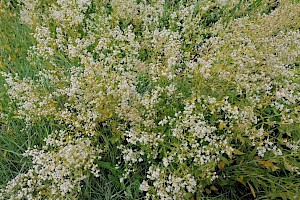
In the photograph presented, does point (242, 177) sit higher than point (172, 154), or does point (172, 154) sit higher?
point (172, 154)

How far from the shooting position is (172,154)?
223 cm

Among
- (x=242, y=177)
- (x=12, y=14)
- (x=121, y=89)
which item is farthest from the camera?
(x=12, y=14)

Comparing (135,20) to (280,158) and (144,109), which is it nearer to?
(144,109)

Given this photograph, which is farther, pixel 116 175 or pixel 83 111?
pixel 116 175

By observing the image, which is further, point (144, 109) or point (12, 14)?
point (12, 14)

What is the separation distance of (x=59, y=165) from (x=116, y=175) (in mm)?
608

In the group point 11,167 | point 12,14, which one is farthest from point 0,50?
point 11,167

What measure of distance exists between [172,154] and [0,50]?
2.39 metres

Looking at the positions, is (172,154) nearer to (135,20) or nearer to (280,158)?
(280,158)

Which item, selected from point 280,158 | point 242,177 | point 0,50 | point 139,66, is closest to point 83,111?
point 139,66

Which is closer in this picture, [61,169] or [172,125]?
[61,169]

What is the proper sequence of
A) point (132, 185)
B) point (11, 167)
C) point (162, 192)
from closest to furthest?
point (162, 192), point (132, 185), point (11, 167)

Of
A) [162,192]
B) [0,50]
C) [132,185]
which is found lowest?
[132,185]

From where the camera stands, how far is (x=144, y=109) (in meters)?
2.55
